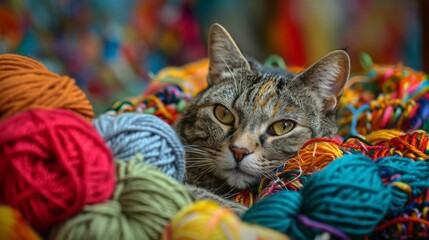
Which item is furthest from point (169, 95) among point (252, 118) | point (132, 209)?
point (132, 209)

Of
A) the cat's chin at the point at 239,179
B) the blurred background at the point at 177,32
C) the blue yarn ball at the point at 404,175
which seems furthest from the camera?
the blurred background at the point at 177,32

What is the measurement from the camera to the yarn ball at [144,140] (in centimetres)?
87

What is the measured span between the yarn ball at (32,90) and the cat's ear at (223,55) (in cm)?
47

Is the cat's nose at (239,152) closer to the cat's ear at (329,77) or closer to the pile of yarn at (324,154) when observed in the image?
the pile of yarn at (324,154)

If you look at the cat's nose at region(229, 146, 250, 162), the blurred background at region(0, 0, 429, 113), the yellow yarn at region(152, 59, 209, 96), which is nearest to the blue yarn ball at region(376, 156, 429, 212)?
the cat's nose at region(229, 146, 250, 162)

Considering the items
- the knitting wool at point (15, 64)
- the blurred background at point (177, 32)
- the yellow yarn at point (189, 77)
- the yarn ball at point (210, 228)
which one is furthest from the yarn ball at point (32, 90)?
the blurred background at point (177, 32)

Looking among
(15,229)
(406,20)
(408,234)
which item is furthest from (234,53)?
(406,20)

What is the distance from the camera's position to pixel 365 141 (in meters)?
1.09

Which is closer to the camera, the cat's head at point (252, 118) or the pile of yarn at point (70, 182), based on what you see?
the pile of yarn at point (70, 182)

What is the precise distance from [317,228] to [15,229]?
1.48 feet

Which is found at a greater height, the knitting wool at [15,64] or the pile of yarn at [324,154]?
the knitting wool at [15,64]

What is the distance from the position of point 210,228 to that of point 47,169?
264mm

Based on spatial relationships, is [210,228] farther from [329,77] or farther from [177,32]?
[177,32]

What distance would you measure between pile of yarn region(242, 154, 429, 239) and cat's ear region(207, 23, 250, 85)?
1.66 feet
